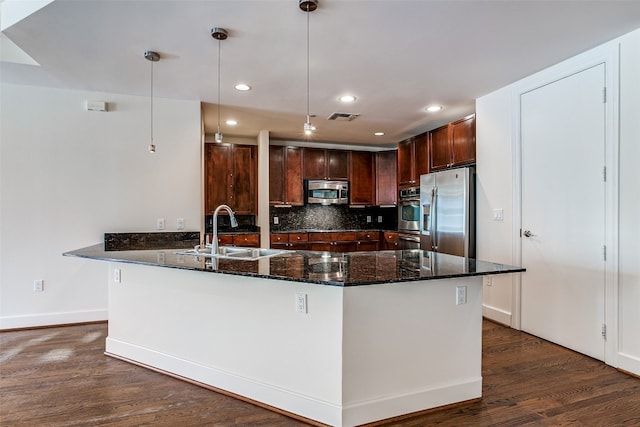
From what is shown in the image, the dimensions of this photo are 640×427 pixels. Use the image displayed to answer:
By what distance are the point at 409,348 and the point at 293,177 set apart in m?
4.13

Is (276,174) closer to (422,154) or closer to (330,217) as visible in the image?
(330,217)

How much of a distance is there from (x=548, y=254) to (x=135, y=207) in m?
4.10

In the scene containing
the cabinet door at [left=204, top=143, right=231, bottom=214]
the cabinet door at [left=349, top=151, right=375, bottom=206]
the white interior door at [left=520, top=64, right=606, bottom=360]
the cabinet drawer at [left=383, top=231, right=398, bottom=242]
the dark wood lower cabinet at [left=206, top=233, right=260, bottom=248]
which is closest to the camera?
the white interior door at [left=520, top=64, right=606, bottom=360]

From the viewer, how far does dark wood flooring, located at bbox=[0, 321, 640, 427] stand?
6.33ft

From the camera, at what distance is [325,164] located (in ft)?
19.4

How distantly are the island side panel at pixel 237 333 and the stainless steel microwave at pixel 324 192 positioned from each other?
11.5 ft

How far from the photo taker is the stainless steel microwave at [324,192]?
5.82 m

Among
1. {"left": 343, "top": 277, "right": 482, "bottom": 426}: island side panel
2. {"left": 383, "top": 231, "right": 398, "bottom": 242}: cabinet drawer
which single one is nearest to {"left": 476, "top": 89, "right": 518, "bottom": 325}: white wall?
{"left": 343, "top": 277, "right": 482, "bottom": 426}: island side panel

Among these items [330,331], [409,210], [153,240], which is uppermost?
[409,210]

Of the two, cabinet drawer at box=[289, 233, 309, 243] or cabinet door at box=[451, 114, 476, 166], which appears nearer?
cabinet door at box=[451, 114, 476, 166]

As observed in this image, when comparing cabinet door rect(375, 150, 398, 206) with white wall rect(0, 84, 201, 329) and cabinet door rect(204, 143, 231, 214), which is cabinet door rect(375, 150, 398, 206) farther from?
white wall rect(0, 84, 201, 329)

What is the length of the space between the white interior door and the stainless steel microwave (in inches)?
122

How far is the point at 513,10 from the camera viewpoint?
6.92 ft

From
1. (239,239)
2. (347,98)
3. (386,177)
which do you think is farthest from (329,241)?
(347,98)
